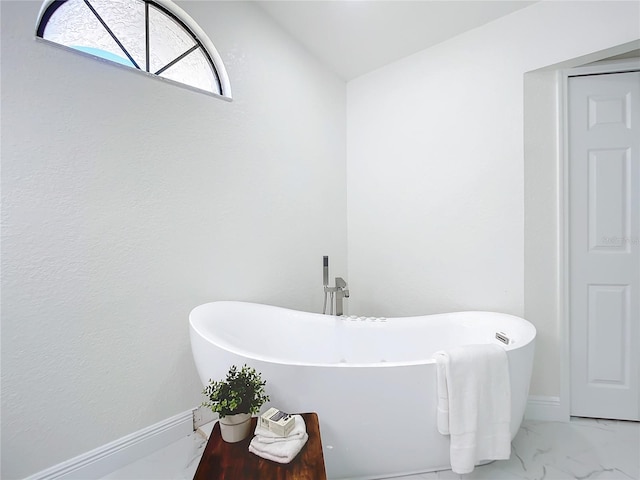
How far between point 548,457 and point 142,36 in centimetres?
308

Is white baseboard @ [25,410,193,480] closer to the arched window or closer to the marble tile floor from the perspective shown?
the marble tile floor

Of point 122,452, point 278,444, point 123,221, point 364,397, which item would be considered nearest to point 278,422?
point 278,444

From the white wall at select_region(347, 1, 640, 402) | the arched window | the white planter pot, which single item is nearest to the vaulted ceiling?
the white wall at select_region(347, 1, 640, 402)

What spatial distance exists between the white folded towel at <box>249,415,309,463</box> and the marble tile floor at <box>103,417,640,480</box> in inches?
28.4

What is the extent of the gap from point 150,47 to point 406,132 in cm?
179

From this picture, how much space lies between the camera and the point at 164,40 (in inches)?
68.5

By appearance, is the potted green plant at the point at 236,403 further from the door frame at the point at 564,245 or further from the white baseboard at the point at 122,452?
the door frame at the point at 564,245

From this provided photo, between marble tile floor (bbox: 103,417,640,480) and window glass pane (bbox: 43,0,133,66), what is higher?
window glass pane (bbox: 43,0,133,66)

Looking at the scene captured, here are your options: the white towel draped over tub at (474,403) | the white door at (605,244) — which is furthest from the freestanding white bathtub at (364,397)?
the white door at (605,244)

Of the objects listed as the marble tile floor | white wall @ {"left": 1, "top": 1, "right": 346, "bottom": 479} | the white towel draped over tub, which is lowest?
the marble tile floor

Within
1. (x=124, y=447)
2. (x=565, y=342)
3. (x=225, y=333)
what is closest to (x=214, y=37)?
(x=225, y=333)

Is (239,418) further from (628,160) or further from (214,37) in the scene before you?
(628,160)

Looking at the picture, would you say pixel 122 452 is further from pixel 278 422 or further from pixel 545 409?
pixel 545 409

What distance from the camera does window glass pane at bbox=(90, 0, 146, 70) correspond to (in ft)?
5.08
